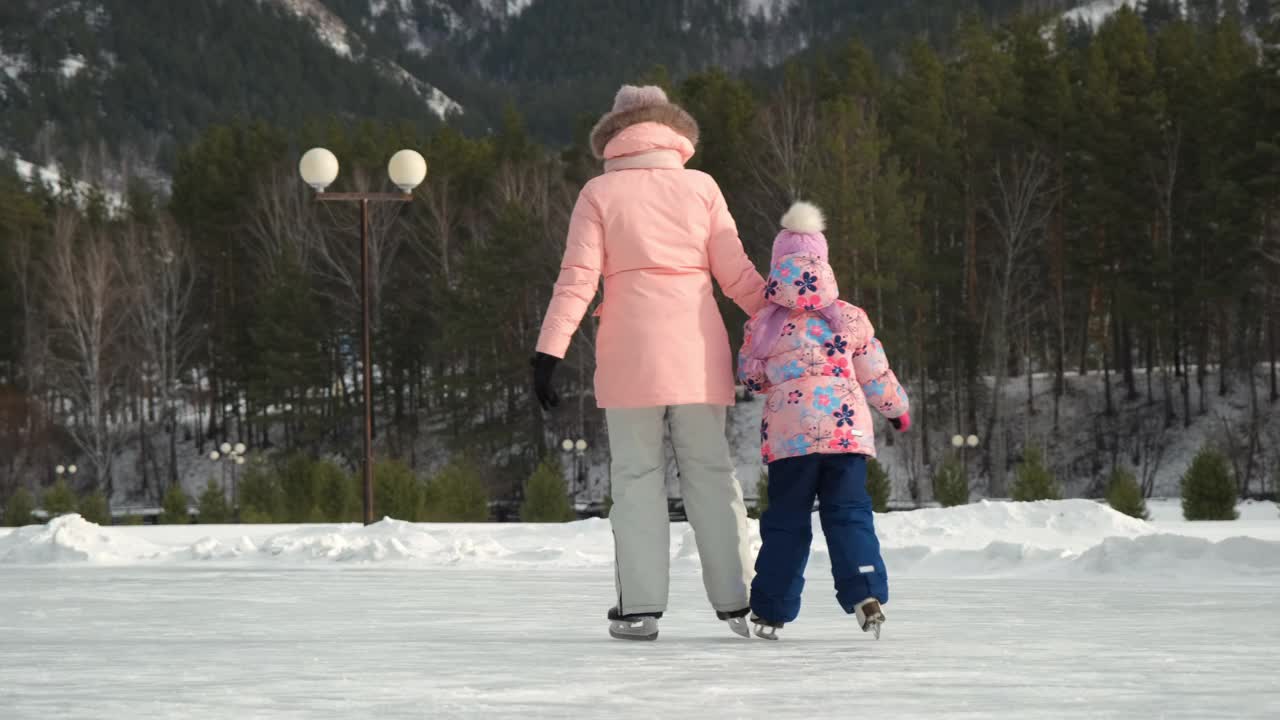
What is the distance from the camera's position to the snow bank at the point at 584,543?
1003 cm

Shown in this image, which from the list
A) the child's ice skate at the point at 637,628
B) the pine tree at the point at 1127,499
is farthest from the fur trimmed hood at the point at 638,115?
the pine tree at the point at 1127,499

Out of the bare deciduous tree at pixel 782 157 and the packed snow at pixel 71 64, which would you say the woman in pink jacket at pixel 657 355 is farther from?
the packed snow at pixel 71 64

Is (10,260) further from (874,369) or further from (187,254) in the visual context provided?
(874,369)

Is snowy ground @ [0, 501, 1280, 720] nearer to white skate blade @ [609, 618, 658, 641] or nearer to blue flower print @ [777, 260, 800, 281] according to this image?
white skate blade @ [609, 618, 658, 641]

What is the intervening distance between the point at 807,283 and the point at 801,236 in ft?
0.70

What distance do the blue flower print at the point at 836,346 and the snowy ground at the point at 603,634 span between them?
104cm

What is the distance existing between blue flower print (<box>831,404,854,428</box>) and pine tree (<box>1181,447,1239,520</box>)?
1513cm

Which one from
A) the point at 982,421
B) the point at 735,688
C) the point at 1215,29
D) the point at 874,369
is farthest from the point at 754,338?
the point at 1215,29

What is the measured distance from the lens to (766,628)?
5.93 metres

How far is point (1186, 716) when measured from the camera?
13.1ft

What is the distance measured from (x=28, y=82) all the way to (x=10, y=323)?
4912 inches

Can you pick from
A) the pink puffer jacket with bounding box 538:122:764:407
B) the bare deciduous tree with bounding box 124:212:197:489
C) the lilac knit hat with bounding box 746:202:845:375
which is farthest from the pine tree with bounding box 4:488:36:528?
the lilac knit hat with bounding box 746:202:845:375

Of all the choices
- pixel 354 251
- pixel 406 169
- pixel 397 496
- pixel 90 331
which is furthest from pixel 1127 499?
pixel 90 331

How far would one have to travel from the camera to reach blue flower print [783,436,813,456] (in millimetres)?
5898
